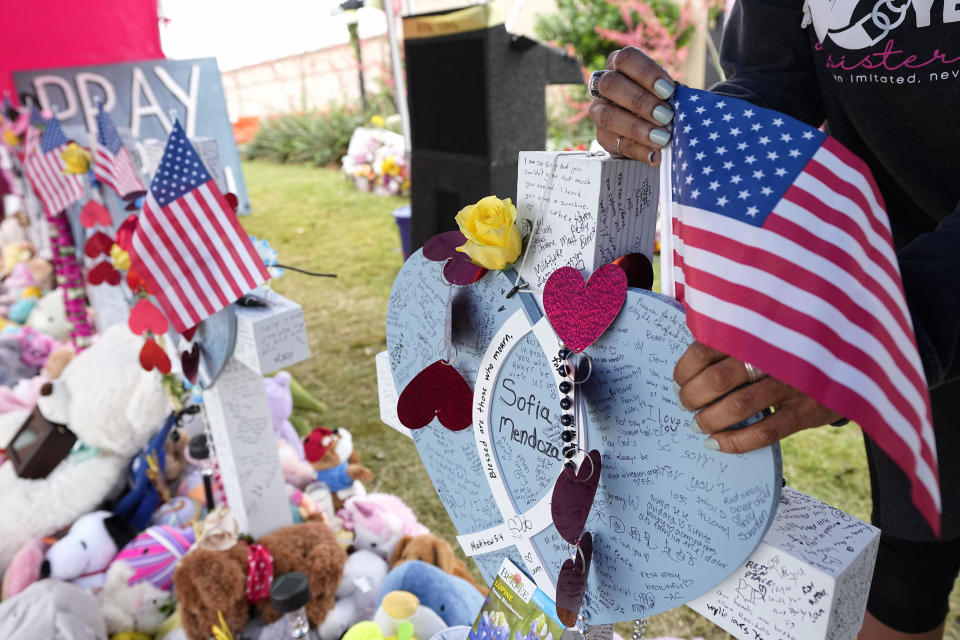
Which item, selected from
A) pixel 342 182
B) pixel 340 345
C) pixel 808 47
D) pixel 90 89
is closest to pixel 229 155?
pixel 90 89

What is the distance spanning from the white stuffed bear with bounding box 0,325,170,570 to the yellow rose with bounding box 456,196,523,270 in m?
1.41

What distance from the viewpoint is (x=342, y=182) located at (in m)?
8.23

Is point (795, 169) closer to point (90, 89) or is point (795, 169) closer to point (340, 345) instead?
point (340, 345)

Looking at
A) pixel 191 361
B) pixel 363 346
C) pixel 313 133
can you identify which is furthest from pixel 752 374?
pixel 313 133

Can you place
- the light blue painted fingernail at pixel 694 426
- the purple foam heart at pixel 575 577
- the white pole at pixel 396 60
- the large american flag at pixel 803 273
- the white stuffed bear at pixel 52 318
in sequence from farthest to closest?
the white pole at pixel 396 60 < the white stuffed bear at pixel 52 318 < the purple foam heart at pixel 575 577 < the light blue painted fingernail at pixel 694 426 < the large american flag at pixel 803 273

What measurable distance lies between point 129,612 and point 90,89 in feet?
14.3

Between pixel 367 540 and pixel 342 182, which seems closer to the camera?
pixel 367 540

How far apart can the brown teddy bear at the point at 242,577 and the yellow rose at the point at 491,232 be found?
105 cm

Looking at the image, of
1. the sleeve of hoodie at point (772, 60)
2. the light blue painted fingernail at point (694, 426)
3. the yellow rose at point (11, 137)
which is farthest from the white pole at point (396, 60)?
the light blue painted fingernail at point (694, 426)

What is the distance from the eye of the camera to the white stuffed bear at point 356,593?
4.75 ft

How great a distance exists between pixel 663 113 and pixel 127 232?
1.57 m

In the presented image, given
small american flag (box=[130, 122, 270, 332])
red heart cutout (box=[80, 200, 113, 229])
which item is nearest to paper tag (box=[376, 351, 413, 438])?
small american flag (box=[130, 122, 270, 332])

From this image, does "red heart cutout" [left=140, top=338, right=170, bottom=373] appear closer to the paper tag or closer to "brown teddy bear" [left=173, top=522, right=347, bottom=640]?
"brown teddy bear" [left=173, top=522, right=347, bottom=640]

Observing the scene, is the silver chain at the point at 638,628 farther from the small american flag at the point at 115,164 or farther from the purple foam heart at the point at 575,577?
the small american flag at the point at 115,164
